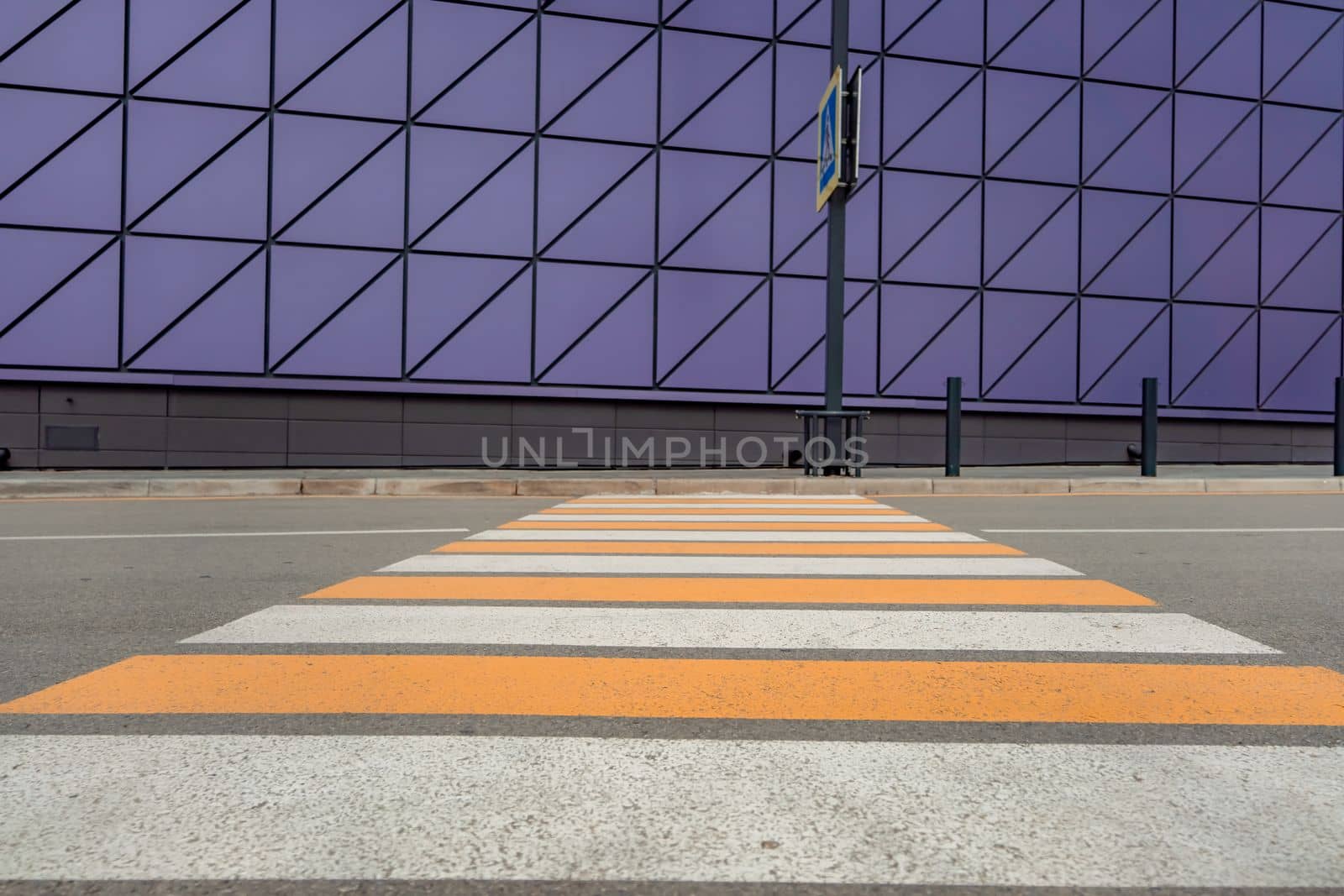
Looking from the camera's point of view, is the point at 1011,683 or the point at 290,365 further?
the point at 290,365

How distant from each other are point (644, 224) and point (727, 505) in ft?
27.8

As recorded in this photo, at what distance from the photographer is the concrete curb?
36.8ft

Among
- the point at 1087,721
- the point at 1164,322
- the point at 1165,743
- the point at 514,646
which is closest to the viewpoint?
the point at 1165,743

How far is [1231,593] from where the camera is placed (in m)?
4.96

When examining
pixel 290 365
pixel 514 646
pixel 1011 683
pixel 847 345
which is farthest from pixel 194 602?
pixel 847 345

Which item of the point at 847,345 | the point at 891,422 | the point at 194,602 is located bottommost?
the point at 194,602

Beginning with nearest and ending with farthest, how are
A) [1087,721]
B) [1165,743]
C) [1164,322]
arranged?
[1165,743] < [1087,721] < [1164,322]

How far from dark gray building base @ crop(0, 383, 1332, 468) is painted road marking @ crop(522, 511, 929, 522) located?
294 inches

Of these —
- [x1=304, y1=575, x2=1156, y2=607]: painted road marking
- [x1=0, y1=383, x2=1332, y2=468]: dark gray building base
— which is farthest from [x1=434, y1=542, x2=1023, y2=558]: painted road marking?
[x1=0, y1=383, x2=1332, y2=468]: dark gray building base

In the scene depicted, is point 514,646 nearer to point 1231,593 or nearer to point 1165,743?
point 1165,743

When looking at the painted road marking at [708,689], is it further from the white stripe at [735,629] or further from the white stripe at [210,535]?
the white stripe at [210,535]

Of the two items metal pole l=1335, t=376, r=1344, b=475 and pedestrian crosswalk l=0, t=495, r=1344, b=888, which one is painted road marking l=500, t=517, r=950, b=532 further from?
metal pole l=1335, t=376, r=1344, b=475

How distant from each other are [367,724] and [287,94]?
15634 millimetres

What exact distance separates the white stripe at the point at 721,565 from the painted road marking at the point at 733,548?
20cm
